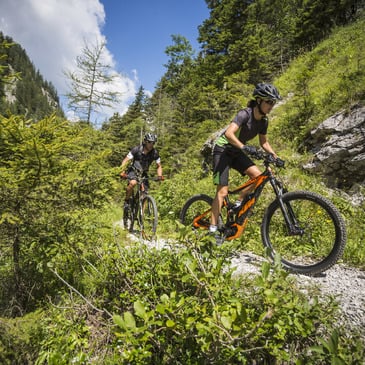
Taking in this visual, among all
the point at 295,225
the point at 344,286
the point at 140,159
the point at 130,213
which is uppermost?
the point at 140,159

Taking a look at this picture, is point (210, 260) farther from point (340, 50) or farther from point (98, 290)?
point (340, 50)

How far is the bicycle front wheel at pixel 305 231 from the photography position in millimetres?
2973

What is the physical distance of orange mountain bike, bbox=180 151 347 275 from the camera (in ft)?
9.94

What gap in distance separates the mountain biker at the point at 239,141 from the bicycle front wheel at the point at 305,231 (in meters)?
0.74

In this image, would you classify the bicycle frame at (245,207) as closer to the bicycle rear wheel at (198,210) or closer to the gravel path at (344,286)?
the gravel path at (344,286)

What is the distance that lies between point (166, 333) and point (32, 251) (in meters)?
2.03

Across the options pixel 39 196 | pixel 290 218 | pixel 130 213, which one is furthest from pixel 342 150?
pixel 39 196

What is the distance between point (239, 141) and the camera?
12.4 feet

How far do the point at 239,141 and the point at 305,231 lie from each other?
1.71m

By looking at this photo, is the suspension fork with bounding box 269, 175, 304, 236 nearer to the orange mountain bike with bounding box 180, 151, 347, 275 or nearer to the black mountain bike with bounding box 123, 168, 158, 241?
the orange mountain bike with bounding box 180, 151, 347, 275

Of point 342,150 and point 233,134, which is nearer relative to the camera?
point 233,134

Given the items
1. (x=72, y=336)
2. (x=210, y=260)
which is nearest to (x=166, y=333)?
(x=210, y=260)

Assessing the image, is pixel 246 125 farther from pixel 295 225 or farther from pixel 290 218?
pixel 295 225

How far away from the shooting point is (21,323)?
Result: 8.84 feet
